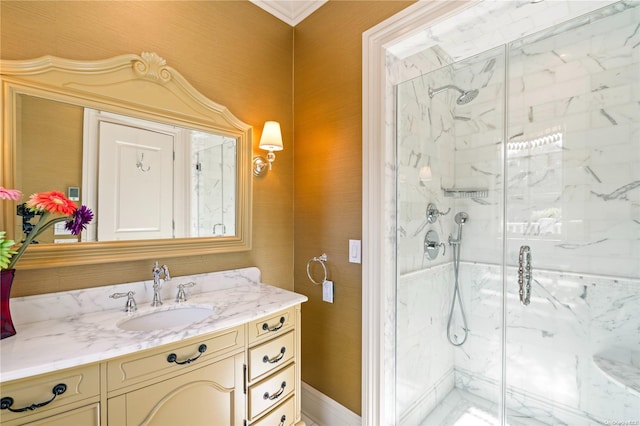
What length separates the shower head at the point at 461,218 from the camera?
213cm

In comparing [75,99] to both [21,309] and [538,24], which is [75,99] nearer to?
[21,309]

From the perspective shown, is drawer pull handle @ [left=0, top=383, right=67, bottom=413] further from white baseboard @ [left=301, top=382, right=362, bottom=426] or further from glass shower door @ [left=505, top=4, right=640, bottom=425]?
glass shower door @ [left=505, top=4, right=640, bottom=425]

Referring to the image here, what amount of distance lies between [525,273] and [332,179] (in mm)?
1427

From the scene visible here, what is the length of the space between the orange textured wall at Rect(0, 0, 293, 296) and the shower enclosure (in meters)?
0.84

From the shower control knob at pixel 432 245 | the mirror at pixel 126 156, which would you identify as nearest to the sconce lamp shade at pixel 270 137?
the mirror at pixel 126 156

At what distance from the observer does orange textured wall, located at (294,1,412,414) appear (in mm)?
1713

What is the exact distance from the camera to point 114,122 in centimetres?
139

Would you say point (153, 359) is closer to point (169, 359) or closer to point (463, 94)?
point (169, 359)

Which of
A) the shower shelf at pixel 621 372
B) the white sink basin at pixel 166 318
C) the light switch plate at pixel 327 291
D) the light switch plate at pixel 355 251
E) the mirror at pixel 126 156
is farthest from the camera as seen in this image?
the light switch plate at pixel 327 291

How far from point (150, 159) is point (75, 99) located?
0.37 metres

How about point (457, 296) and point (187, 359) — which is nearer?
point (187, 359)

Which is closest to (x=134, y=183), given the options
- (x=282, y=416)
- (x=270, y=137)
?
(x=270, y=137)

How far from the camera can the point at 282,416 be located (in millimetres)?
1478

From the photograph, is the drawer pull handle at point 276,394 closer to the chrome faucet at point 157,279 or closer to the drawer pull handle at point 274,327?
the drawer pull handle at point 274,327
